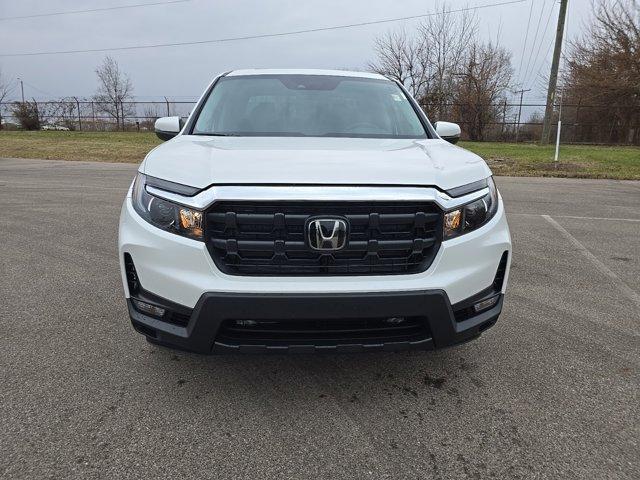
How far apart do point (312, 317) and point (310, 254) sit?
0.92 ft

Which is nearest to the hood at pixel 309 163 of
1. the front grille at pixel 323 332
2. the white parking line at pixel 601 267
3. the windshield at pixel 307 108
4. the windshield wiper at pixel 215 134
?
the windshield wiper at pixel 215 134

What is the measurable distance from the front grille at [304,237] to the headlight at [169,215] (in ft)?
0.21

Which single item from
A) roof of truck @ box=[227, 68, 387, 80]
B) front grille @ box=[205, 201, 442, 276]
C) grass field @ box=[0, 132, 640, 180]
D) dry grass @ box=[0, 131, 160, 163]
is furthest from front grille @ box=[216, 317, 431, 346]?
dry grass @ box=[0, 131, 160, 163]

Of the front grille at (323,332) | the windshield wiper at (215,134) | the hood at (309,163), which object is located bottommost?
the front grille at (323,332)

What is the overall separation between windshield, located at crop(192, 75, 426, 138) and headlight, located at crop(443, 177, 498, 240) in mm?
1040

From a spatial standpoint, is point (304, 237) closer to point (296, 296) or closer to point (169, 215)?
point (296, 296)

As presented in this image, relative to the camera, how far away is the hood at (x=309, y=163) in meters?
Answer: 2.26

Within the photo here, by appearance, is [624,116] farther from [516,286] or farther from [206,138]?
[206,138]

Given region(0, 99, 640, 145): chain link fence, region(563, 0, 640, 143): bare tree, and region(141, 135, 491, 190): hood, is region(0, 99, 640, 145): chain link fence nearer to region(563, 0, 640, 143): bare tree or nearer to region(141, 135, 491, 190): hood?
region(563, 0, 640, 143): bare tree

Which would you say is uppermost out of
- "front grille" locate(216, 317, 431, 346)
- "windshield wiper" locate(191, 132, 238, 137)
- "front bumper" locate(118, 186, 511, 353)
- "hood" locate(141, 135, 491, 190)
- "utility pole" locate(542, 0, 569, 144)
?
"utility pole" locate(542, 0, 569, 144)

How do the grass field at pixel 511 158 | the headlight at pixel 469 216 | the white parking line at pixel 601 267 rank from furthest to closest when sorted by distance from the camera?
the grass field at pixel 511 158 < the white parking line at pixel 601 267 < the headlight at pixel 469 216

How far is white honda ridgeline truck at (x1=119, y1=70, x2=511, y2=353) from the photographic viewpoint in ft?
7.11

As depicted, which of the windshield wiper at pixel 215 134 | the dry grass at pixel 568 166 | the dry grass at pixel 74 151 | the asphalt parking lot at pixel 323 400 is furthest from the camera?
the dry grass at pixel 74 151

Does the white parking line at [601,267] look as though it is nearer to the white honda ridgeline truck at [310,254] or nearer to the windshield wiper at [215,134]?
the white honda ridgeline truck at [310,254]
